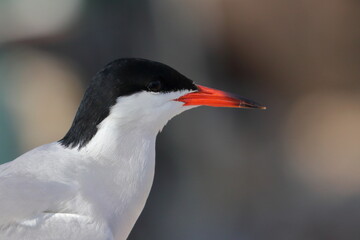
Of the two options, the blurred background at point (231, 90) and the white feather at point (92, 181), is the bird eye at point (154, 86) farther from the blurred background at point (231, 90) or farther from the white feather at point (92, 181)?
the blurred background at point (231, 90)

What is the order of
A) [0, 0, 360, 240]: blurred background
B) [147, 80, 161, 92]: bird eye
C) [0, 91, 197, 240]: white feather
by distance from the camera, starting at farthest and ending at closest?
[0, 0, 360, 240]: blurred background < [147, 80, 161, 92]: bird eye < [0, 91, 197, 240]: white feather

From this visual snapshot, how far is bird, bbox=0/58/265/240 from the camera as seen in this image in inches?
48.3

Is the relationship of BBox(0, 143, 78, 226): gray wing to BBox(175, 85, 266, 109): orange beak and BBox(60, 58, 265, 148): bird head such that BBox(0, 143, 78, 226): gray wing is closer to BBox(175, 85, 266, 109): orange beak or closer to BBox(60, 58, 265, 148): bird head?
BBox(60, 58, 265, 148): bird head

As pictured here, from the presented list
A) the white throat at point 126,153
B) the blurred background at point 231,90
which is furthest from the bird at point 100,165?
the blurred background at point 231,90

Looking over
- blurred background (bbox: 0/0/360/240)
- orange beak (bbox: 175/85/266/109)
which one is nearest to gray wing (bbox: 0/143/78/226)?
orange beak (bbox: 175/85/266/109)

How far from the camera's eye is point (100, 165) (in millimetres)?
1316

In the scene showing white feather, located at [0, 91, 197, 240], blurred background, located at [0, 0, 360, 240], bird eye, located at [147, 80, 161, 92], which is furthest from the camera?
blurred background, located at [0, 0, 360, 240]

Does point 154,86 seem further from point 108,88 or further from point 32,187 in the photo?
point 32,187

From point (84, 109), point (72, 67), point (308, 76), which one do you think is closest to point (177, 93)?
point (84, 109)

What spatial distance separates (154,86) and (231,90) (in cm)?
214

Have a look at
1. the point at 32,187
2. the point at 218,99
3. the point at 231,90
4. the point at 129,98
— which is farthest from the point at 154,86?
the point at 231,90

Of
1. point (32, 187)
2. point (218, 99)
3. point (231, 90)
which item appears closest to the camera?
point (32, 187)

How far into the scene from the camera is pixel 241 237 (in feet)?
10.8

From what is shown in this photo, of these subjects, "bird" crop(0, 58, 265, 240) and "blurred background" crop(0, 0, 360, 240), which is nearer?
"bird" crop(0, 58, 265, 240)
